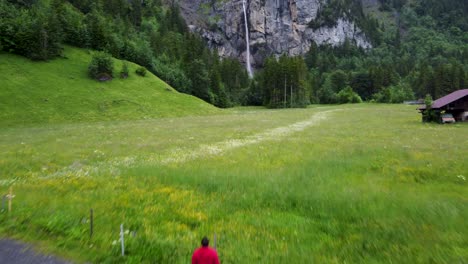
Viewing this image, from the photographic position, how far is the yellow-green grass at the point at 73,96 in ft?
181

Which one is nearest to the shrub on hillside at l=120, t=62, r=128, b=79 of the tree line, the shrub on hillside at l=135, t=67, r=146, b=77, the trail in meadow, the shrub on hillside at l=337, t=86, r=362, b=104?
the shrub on hillside at l=135, t=67, r=146, b=77

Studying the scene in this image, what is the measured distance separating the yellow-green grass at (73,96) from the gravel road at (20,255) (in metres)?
53.6

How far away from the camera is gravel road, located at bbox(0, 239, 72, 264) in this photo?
673 cm

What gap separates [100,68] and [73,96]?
16.1 m

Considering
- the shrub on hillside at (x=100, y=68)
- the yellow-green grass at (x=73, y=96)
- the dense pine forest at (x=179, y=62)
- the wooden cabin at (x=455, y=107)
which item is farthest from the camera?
the dense pine forest at (x=179, y=62)

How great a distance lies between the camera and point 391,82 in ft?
477

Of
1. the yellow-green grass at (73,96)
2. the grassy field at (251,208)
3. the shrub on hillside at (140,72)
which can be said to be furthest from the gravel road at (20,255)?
the shrub on hillside at (140,72)

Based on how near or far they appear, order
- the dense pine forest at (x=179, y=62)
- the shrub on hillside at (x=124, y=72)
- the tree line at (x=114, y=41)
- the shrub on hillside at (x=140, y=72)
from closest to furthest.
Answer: the tree line at (x=114, y=41) < the dense pine forest at (x=179, y=62) < the shrub on hillside at (x=124, y=72) < the shrub on hillside at (x=140, y=72)

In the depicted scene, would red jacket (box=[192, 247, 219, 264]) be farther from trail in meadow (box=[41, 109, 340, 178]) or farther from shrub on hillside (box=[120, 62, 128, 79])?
shrub on hillside (box=[120, 62, 128, 79])

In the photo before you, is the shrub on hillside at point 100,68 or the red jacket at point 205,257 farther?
the shrub on hillside at point 100,68

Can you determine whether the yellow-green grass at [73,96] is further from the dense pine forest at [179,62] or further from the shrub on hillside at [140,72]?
the dense pine forest at [179,62]

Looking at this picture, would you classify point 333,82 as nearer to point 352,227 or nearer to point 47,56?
point 47,56

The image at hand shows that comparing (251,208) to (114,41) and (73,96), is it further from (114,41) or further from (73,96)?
(114,41)

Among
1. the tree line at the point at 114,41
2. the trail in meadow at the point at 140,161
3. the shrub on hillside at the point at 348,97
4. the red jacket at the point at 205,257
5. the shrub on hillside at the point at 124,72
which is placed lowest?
the trail in meadow at the point at 140,161
